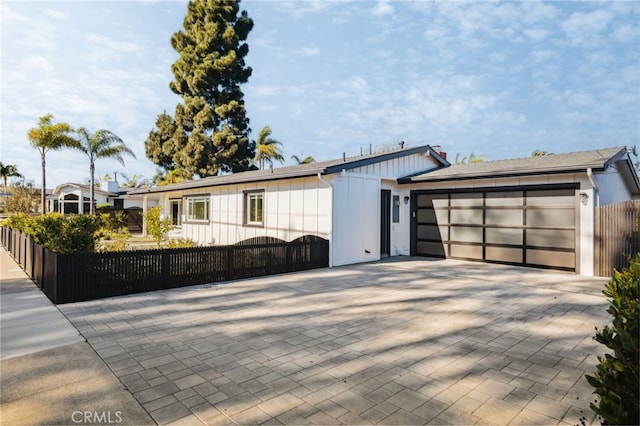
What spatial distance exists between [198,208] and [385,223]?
32.4 ft

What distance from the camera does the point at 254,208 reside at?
45.1ft

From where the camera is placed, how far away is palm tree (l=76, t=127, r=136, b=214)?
23.3m

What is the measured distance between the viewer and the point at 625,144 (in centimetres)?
1020

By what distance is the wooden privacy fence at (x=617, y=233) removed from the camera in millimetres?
8719

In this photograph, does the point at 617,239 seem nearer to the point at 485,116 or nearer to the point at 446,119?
the point at 485,116

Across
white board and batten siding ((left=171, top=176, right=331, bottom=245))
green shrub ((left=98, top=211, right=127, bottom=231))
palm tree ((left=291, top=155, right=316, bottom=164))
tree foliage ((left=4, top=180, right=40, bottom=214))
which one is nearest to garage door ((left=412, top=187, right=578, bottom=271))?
white board and batten siding ((left=171, top=176, right=331, bottom=245))

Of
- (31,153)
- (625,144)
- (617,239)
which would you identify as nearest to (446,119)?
(625,144)

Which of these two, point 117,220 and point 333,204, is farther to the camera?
point 117,220

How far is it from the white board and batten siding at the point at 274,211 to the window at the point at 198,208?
310 millimetres

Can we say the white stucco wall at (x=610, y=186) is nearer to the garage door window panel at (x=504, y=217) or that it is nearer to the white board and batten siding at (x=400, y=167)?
the garage door window panel at (x=504, y=217)

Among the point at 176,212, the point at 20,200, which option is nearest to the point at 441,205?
the point at 176,212

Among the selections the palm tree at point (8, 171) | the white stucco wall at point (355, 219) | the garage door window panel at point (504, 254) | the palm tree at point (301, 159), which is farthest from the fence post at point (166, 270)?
the palm tree at point (8, 171)

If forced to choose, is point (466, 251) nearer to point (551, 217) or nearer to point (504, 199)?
point (504, 199)

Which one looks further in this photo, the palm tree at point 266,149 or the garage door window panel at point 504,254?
the palm tree at point 266,149
